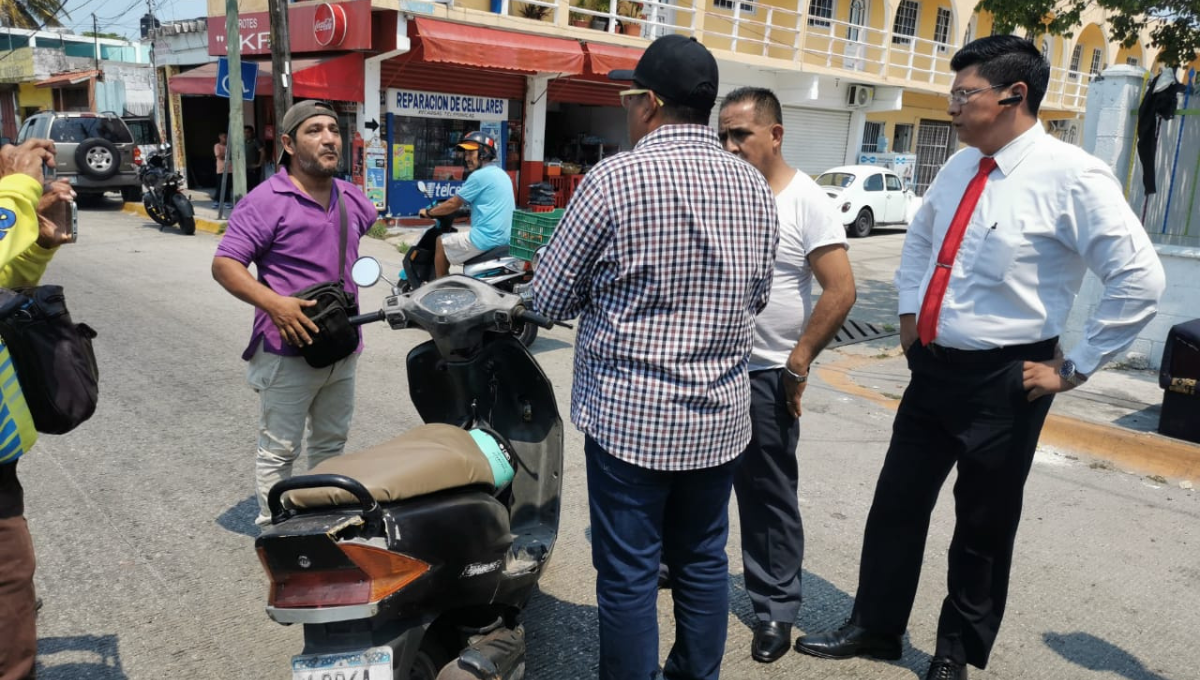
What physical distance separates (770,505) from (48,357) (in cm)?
233

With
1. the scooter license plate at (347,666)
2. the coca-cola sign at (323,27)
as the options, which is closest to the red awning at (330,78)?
the coca-cola sign at (323,27)

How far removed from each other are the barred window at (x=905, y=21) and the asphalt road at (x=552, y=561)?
76.3 ft

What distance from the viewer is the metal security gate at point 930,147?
91.4 ft

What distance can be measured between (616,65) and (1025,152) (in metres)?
15.6

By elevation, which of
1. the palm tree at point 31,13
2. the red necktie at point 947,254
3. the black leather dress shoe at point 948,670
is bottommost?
the black leather dress shoe at point 948,670

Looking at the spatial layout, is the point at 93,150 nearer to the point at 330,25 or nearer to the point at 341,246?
the point at 330,25

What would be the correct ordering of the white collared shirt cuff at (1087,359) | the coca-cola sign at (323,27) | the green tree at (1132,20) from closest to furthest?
the white collared shirt cuff at (1087,359)
the green tree at (1132,20)
the coca-cola sign at (323,27)

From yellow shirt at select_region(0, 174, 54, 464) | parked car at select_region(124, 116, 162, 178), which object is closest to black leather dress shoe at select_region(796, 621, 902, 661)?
yellow shirt at select_region(0, 174, 54, 464)

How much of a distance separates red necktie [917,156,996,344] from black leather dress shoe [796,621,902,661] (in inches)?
43.3

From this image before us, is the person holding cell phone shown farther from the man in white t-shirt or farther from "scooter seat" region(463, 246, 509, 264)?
"scooter seat" region(463, 246, 509, 264)

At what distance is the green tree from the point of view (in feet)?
26.7

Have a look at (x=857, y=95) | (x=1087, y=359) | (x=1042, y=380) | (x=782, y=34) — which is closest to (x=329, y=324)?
(x=1042, y=380)

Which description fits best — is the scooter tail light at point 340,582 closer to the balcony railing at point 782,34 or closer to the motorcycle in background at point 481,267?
the motorcycle in background at point 481,267

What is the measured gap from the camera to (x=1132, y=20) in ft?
28.9
